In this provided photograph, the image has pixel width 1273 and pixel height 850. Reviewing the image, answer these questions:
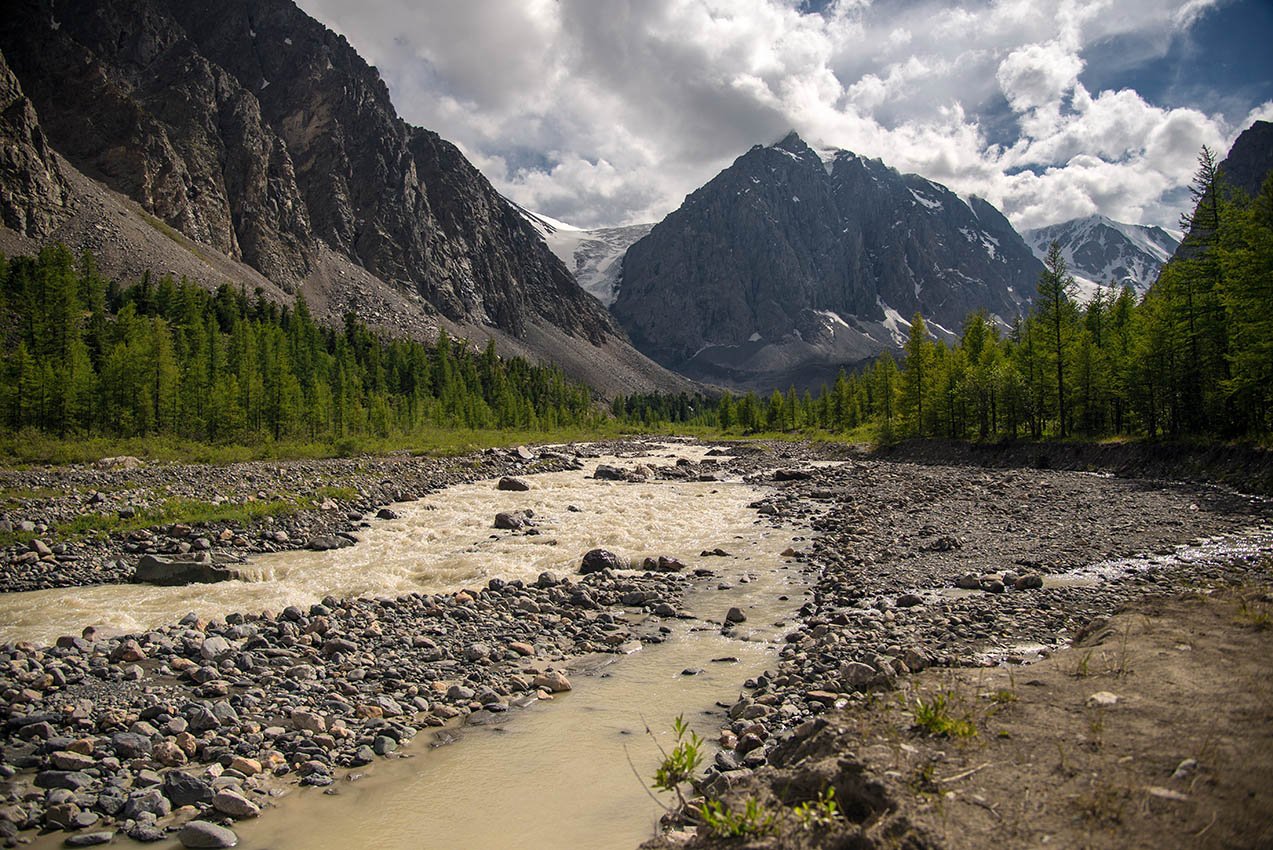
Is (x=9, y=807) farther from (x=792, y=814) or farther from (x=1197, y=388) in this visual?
(x=1197, y=388)

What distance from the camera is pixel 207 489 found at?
93.9 ft

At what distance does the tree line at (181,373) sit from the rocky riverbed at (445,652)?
40.9 meters

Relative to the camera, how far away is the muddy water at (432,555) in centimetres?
1376

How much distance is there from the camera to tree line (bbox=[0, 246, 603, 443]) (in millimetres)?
53406

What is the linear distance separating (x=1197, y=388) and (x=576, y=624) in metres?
39.5

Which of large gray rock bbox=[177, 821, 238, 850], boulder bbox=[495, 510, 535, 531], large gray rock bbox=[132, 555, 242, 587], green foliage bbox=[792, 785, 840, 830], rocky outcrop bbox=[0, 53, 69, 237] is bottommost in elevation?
large gray rock bbox=[177, 821, 238, 850]

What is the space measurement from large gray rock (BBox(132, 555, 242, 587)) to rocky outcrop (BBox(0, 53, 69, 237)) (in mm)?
117369

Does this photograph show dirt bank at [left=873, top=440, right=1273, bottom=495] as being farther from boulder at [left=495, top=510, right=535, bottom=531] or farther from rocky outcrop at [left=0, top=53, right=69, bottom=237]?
rocky outcrop at [left=0, top=53, right=69, bottom=237]

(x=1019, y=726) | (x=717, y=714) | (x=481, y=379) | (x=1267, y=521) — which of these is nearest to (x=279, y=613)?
(x=717, y=714)

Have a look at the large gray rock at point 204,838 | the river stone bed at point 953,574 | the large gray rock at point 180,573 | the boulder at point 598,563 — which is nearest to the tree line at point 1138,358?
the river stone bed at point 953,574

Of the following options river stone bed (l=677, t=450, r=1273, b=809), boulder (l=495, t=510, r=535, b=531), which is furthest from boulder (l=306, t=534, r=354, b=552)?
river stone bed (l=677, t=450, r=1273, b=809)

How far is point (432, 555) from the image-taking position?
19.7 meters

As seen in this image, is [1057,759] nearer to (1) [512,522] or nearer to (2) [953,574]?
(2) [953,574]

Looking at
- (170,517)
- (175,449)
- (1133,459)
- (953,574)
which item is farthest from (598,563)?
(175,449)
